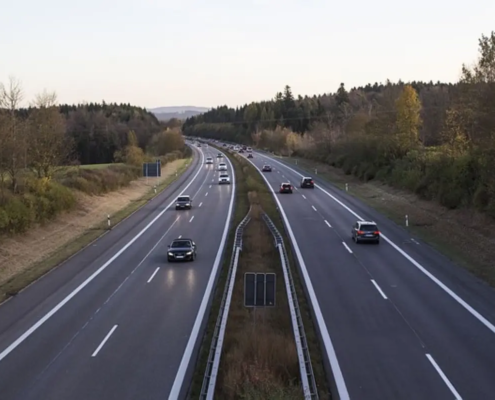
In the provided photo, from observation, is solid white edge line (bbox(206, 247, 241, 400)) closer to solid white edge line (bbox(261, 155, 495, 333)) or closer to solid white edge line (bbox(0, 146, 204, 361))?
solid white edge line (bbox(0, 146, 204, 361))

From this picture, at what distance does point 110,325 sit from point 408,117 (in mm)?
52850

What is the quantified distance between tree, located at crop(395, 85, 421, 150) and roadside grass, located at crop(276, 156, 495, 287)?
6.28 metres

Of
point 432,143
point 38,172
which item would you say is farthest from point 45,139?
point 432,143

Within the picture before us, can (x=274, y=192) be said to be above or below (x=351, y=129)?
below

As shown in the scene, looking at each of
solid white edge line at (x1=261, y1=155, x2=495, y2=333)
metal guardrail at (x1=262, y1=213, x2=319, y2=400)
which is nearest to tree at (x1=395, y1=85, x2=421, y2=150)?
solid white edge line at (x1=261, y1=155, x2=495, y2=333)

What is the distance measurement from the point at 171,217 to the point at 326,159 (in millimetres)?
53539

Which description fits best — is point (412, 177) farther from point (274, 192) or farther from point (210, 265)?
point (210, 265)

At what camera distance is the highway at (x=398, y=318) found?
48.4 feet

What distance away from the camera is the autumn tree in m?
49.4

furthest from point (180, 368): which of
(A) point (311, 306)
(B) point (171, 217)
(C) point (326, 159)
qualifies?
(C) point (326, 159)

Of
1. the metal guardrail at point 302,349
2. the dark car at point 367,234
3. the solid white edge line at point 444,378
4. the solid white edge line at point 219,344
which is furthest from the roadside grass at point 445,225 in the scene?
the solid white edge line at point 219,344

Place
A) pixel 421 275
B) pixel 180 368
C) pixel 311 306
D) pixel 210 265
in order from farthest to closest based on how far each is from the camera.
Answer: pixel 210 265, pixel 421 275, pixel 311 306, pixel 180 368

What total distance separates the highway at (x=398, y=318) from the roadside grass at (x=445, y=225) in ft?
2.96

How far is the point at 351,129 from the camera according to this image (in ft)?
289
